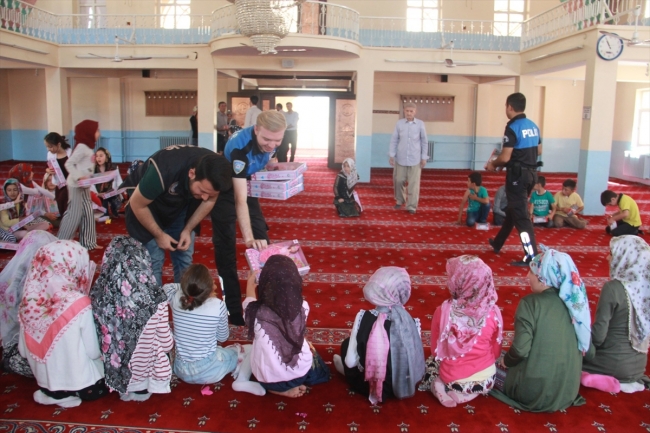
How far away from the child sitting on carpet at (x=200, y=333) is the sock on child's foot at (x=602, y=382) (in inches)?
60.7

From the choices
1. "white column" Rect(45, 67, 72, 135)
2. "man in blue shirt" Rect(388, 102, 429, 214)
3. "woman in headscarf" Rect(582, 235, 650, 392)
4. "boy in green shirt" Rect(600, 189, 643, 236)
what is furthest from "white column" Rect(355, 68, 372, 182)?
"woman in headscarf" Rect(582, 235, 650, 392)

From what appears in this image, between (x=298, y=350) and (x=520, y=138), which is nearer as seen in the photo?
(x=298, y=350)

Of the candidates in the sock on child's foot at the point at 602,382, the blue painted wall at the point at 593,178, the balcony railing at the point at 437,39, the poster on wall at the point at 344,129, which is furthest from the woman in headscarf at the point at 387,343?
the poster on wall at the point at 344,129

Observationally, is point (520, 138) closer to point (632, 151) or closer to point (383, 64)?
point (383, 64)

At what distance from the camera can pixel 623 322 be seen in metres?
2.71

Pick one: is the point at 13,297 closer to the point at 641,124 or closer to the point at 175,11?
the point at 175,11

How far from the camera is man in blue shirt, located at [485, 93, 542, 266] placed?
4949 mm

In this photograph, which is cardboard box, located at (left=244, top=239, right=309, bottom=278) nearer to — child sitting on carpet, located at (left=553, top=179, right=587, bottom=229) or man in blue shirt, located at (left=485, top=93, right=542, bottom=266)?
man in blue shirt, located at (left=485, top=93, right=542, bottom=266)

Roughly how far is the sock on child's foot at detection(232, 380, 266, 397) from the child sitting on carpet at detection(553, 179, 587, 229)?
5.44m

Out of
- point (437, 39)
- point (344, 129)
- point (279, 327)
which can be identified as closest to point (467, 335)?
point (279, 327)

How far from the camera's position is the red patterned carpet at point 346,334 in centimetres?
245

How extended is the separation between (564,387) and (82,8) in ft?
48.1

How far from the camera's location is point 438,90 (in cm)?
1479

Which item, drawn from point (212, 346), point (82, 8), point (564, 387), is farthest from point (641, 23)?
point (82, 8)
